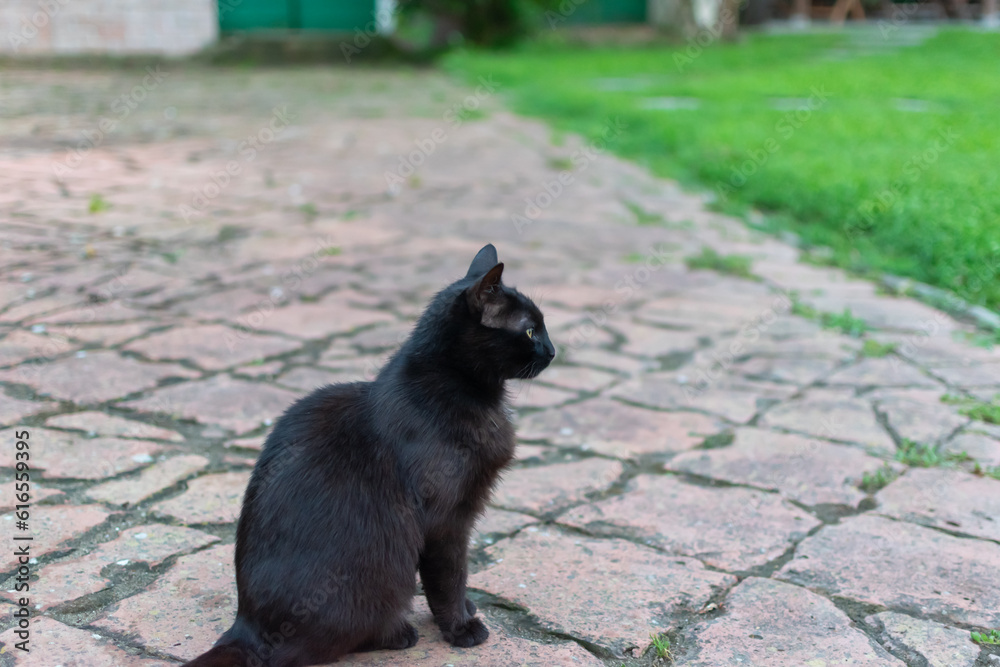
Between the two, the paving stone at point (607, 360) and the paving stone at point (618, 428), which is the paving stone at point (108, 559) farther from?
the paving stone at point (607, 360)

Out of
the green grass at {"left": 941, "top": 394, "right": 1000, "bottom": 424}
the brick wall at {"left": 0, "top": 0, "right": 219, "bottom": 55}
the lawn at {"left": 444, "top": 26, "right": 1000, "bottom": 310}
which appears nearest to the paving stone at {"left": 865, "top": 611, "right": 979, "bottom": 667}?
the green grass at {"left": 941, "top": 394, "right": 1000, "bottom": 424}

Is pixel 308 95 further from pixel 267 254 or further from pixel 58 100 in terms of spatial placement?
pixel 267 254

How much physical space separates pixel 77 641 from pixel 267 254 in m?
3.29

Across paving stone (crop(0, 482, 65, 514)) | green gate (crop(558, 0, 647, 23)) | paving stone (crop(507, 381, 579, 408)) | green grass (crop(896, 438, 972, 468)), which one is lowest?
paving stone (crop(507, 381, 579, 408))

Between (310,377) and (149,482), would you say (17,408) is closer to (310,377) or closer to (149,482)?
(149,482)

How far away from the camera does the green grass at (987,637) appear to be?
202cm

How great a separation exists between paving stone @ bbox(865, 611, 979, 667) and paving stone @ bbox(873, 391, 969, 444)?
3.47 ft

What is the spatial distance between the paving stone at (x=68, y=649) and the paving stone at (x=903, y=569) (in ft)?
4.91

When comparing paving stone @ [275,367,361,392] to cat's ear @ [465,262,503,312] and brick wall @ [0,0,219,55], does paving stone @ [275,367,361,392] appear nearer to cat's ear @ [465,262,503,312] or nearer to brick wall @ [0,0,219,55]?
cat's ear @ [465,262,503,312]

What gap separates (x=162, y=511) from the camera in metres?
2.54

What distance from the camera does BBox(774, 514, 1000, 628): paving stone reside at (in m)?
2.18

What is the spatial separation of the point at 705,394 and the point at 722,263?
5.70ft

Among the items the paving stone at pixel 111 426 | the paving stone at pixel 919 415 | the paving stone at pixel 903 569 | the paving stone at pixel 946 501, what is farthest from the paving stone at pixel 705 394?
the paving stone at pixel 111 426

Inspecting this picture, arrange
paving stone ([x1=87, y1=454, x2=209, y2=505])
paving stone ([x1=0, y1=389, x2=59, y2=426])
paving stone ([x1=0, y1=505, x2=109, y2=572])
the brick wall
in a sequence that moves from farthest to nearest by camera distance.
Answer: the brick wall
paving stone ([x1=0, y1=389, x2=59, y2=426])
paving stone ([x1=87, y1=454, x2=209, y2=505])
paving stone ([x1=0, y1=505, x2=109, y2=572])
